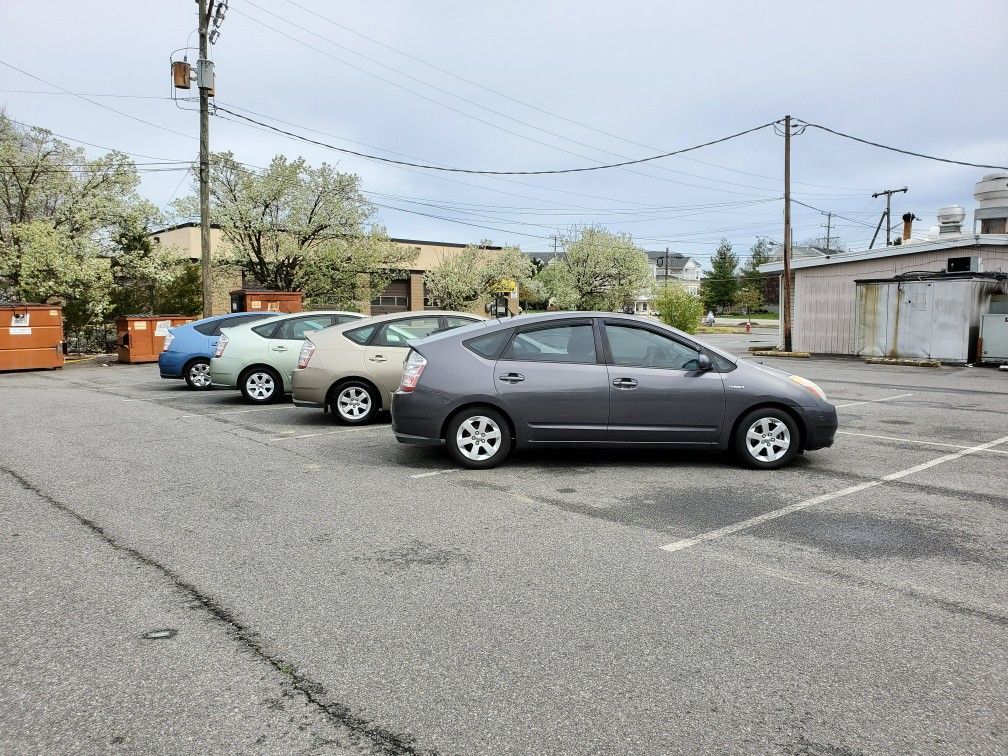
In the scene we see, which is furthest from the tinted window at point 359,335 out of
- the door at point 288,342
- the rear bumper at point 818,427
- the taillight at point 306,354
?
the rear bumper at point 818,427

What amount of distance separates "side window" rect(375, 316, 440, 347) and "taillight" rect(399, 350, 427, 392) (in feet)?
8.40

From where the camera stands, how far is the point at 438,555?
471 cm

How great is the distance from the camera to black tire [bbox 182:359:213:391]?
14.3 m

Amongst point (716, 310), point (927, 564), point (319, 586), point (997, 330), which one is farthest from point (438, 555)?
point (716, 310)

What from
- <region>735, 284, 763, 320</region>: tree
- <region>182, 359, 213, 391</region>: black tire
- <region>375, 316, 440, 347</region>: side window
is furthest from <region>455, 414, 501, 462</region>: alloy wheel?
<region>735, 284, 763, 320</region>: tree

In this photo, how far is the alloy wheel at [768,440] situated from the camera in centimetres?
730

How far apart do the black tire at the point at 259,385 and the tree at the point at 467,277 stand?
103 ft

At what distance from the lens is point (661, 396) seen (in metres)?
7.18

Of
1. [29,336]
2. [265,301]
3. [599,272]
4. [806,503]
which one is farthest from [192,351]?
[599,272]

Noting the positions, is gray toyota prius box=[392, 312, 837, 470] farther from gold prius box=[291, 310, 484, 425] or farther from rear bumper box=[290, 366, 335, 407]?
rear bumper box=[290, 366, 335, 407]

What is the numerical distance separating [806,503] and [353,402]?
591 centimetres

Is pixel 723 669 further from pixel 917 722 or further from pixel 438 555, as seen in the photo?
pixel 438 555

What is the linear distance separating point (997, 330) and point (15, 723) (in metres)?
23.8

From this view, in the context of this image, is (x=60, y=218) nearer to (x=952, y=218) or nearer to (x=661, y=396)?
(x=661, y=396)
